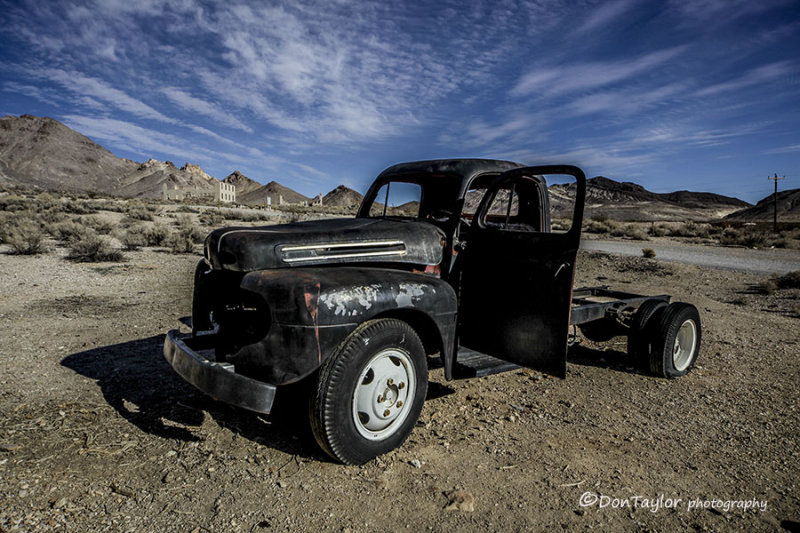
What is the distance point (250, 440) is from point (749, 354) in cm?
559

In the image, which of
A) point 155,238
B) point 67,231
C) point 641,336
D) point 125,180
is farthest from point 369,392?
point 125,180

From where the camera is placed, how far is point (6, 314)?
6180 millimetres

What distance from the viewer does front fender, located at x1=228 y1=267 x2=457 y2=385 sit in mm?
2605

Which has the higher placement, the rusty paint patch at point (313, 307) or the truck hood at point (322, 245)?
the truck hood at point (322, 245)

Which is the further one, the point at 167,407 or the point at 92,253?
the point at 92,253

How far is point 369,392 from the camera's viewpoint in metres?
2.88

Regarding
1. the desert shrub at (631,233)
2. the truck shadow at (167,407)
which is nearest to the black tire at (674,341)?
the truck shadow at (167,407)

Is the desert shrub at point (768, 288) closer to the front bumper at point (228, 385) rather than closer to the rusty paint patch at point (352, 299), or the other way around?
the rusty paint patch at point (352, 299)

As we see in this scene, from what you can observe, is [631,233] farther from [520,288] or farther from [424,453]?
[424,453]

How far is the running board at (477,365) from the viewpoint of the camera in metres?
3.33

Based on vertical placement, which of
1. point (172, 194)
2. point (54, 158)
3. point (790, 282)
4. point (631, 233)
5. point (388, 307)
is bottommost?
point (790, 282)

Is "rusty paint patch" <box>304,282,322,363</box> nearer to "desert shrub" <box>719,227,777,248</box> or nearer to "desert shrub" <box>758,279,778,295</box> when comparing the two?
"desert shrub" <box>758,279,778,295</box>

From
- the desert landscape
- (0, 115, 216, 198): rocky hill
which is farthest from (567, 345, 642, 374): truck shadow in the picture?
(0, 115, 216, 198): rocky hill

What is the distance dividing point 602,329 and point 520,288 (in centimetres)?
220
